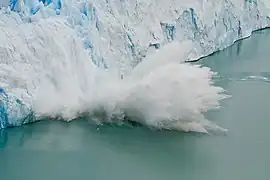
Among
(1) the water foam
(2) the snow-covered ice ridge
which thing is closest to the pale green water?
(1) the water foam

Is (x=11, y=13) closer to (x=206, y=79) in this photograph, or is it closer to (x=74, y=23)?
(x=74, y=23)

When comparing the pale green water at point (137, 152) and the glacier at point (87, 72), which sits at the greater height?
A: the glacier at point (87, 72)

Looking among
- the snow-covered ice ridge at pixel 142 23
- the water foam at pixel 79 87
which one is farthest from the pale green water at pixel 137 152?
the snow-covered ice ridge at pixel 142 23

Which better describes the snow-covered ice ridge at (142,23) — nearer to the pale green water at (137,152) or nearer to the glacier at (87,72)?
the glacier at (87,72)

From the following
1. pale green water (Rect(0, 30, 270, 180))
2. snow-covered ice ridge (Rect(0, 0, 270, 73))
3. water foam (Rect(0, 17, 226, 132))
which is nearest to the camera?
pale green water (Rect(0, 30, 270, 180))

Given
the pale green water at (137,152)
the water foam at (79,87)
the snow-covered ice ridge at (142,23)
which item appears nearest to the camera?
the pale green water at (137,152)

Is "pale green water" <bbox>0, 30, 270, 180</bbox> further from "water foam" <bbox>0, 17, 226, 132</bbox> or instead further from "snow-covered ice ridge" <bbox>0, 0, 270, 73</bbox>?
"snow-covered ice ridge" <bbox>0, 0, 270, 73</bbox>
